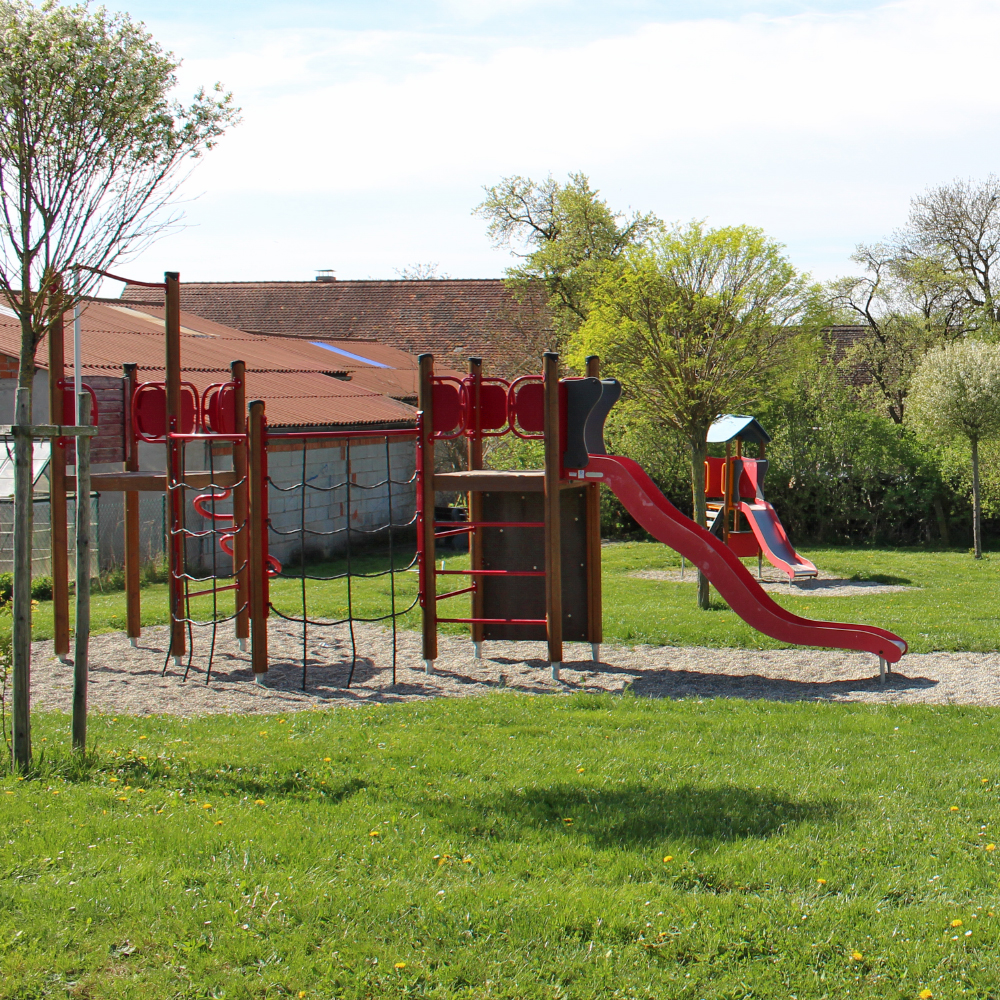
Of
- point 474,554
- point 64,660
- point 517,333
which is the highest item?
point 517,333

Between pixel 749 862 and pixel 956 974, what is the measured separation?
97 cm

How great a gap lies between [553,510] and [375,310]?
26.3 m

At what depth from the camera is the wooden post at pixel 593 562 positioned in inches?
377

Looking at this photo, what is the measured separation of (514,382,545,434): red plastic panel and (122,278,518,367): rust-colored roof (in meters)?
21.4

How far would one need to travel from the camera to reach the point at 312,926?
11.8 ft

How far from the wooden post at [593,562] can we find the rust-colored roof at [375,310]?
826 inches

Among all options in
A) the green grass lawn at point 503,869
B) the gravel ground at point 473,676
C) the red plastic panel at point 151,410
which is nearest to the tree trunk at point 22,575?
the green grass lawn at point 503,869

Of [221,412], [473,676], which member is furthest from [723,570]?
[221,412]

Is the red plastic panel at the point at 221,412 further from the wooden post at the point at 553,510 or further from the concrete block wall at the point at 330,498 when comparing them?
the concrete block wall at the point at 330,498

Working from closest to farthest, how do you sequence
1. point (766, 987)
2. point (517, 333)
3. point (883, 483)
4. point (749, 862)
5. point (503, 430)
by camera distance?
1. point (766, 987)
2. point (749, 862)
3. point (503, 430)
4. point (883, 483)
5. point (517, 333)

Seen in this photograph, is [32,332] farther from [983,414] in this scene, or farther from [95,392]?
[983,414]

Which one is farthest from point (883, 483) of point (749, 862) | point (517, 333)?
point (749, 862)

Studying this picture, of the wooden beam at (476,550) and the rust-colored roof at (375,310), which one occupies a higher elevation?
the rust-colored roof at (375,310)

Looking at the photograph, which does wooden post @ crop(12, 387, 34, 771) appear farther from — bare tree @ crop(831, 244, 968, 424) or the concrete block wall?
bare tree @ crop(831, 244, 968, 424)
